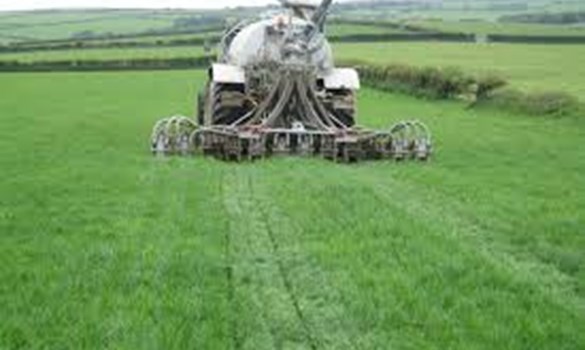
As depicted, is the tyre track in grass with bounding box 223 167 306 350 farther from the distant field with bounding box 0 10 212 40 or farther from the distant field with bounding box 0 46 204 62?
the distant field with bounding box 0 10 212 40

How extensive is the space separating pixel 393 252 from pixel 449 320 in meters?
3.37

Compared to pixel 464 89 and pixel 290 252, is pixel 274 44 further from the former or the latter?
pixel 464 89

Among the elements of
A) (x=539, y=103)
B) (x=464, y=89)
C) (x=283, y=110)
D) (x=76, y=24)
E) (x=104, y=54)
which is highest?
(x=283, y=110)

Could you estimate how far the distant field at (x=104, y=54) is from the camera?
8031 cm

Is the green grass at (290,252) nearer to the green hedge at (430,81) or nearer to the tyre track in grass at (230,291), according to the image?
the tyre track in grass at (230,291)

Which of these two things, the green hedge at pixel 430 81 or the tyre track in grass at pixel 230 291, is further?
the green hedge at pixel 430 81

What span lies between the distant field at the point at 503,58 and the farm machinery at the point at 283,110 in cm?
1532

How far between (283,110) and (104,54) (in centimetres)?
5862

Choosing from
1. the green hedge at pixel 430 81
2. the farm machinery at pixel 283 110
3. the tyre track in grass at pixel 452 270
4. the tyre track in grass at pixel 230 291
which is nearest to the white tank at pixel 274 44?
the farm machinery at pixel 283 110

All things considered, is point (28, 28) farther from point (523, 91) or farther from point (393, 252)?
point (393, 252)

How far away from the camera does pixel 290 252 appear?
1456 centimetres

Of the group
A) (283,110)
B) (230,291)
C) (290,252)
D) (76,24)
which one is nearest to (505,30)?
(76,24)

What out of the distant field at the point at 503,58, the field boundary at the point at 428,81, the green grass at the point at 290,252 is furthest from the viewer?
the distant field at the point at 503,58

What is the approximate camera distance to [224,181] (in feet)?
73.2
